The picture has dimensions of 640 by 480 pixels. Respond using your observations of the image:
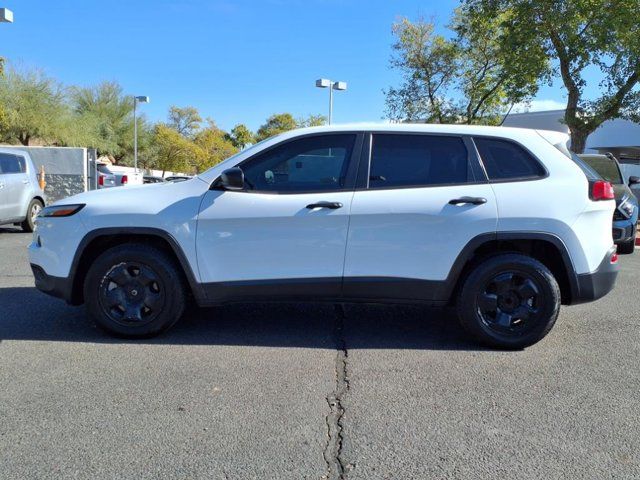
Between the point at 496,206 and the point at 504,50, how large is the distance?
13.1m

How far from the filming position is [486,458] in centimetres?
279

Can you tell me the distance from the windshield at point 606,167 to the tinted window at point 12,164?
1087cm

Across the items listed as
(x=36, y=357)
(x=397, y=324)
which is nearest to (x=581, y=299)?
(x=397, y=324)

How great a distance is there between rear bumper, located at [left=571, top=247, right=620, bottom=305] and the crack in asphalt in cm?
192

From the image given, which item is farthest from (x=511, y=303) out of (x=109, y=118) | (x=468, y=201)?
(x=109, y=118)

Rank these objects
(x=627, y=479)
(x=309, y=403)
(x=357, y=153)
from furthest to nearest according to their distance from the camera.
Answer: (x=357, y=153)
(x=309, y=403)
(x=627, y=479)

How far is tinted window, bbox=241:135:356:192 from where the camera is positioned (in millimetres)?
4359

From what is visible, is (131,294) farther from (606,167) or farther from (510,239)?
(606,167)

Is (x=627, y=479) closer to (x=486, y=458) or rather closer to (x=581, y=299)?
(x=486, y=458)

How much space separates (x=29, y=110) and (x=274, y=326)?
101 feet

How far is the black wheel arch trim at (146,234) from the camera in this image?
4.32m

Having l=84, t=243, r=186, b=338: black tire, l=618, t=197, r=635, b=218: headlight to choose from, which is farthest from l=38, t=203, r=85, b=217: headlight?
l=618, t=197, r=635, b=218: headlight

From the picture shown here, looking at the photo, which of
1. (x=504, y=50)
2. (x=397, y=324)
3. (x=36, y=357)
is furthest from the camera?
(x=504, y=50)

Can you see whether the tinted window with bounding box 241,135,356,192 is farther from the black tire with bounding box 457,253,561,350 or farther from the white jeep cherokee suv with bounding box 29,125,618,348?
the black tire with bounding box 457,253,561,350
